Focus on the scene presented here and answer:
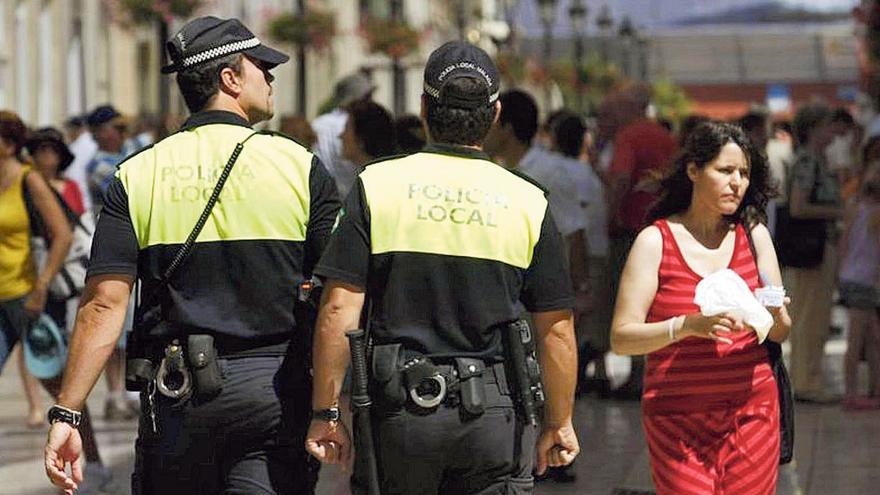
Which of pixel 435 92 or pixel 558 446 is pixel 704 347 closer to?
pixel 558 446

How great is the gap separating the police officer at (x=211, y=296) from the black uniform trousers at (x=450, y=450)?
0.28m

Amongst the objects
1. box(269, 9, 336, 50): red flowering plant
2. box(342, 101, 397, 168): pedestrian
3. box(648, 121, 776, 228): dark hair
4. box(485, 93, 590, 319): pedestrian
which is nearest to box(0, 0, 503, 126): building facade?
box(269, 9, 336, 50): red flowering plant

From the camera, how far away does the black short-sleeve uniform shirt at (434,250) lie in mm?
5598

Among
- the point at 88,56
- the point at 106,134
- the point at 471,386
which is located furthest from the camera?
the point at 88,56

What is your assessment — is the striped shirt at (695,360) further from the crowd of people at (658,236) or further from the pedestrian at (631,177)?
the pedestrian at (631,177)

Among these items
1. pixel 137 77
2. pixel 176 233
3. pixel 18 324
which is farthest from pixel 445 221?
pixel 137 77

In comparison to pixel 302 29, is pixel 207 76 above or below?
above

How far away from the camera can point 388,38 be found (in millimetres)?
40781

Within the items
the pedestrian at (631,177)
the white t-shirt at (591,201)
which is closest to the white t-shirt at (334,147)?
the white t-shirt at (591,201)

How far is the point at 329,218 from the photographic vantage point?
5871 millimetres

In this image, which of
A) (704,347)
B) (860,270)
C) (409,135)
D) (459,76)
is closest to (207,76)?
(459,76)

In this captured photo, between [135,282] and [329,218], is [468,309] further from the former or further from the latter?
[135,282]

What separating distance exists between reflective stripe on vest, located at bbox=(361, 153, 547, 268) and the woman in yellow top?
5471mm

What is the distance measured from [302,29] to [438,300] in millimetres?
32342
